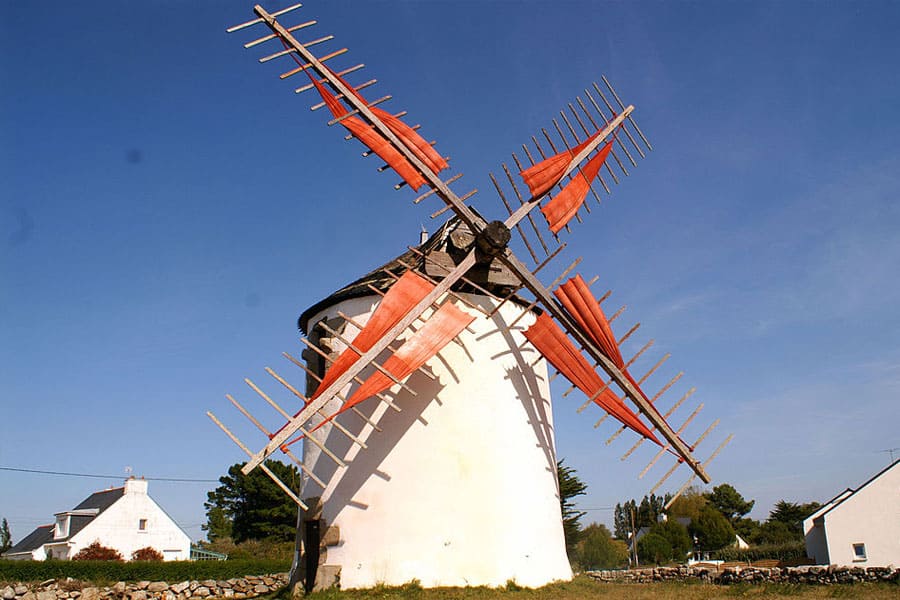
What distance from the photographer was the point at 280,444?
9.09 meters

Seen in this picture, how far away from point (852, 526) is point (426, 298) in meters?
20.1

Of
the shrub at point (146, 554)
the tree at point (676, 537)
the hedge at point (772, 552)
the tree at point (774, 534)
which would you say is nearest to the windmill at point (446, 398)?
the shrub at point (146, 554)

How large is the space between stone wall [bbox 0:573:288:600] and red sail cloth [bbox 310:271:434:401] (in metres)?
8.15

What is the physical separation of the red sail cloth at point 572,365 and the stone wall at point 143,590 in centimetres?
870

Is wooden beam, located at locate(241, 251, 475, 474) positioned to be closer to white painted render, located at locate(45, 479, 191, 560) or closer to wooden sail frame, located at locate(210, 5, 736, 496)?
wooden sail frame, located at locate(210, 5, 736, 496)

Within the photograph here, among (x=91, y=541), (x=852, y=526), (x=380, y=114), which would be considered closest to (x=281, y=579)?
(x=380, y=114)

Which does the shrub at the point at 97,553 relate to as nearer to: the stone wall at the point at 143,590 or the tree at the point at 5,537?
the stone wall at the point at 143,590

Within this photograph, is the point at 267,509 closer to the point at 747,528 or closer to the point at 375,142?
the point at 375,142

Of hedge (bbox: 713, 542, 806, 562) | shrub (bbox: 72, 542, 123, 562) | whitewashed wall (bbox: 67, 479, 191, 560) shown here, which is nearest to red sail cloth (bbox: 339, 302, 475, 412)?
shrub (bbox: 72, 542, 123, 562)

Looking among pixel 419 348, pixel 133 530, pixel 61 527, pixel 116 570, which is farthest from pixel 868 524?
pixel 61 527

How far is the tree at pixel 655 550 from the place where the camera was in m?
35.7

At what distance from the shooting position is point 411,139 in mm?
10547

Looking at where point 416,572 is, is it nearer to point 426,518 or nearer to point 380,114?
point 426,518

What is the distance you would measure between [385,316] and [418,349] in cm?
66
